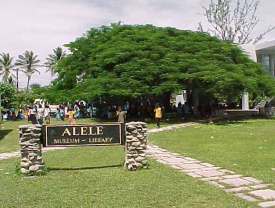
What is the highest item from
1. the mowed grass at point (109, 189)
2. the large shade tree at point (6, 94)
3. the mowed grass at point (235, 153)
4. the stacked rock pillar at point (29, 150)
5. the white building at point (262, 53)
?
the white building at point (262, 53)

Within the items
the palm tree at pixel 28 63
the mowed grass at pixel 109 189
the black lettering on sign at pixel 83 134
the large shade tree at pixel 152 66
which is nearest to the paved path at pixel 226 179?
the mowed grass at pixel 109 189

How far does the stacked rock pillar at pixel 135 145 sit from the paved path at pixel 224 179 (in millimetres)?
895

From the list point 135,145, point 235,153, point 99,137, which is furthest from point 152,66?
point 135,145

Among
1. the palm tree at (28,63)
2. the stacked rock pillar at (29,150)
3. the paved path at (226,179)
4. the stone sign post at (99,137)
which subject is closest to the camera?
the paved path at (226,179)

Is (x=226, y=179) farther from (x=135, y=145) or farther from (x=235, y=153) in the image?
(x=235, y=153)

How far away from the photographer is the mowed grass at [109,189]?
519cm

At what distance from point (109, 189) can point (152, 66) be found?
47.6ft

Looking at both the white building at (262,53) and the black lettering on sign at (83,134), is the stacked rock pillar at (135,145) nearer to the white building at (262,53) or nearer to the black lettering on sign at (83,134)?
the black lettering on sign at (83,134)

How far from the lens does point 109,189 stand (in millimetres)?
5977

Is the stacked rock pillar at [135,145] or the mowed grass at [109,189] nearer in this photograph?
the mowed grass at [109,189]

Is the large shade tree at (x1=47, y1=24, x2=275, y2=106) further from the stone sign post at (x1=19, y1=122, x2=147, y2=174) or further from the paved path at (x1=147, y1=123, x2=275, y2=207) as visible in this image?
the stone sign post at (x1=19, y1=122, x2=147, y2=174)

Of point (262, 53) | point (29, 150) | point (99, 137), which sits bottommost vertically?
point (29, 150)

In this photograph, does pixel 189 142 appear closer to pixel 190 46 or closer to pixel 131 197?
pixel 131 197

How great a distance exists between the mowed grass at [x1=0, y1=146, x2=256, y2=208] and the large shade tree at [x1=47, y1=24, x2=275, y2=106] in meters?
11.8
